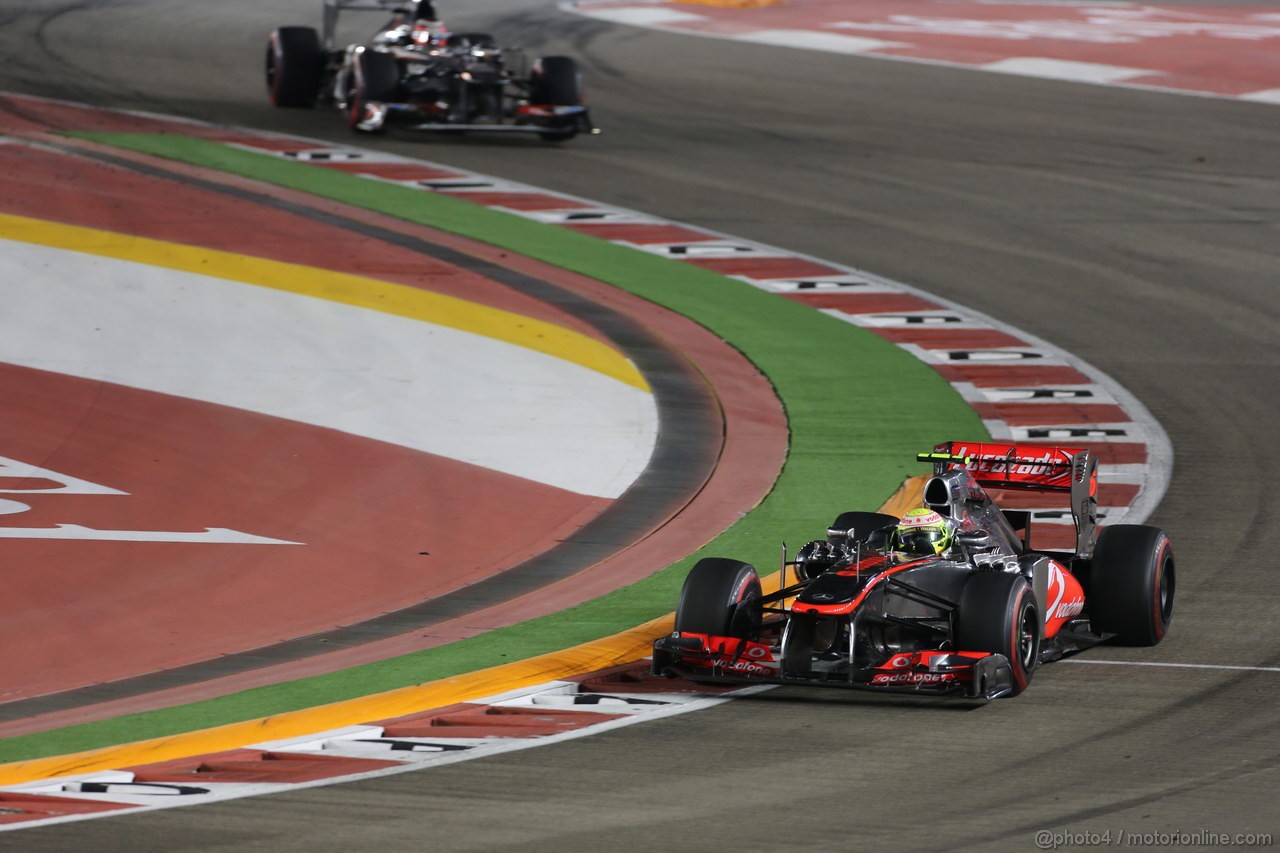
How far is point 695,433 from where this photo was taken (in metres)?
16.2

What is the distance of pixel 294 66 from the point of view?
2728cm

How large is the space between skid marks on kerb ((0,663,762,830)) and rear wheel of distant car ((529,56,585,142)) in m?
15.4

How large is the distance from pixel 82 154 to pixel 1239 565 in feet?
49.3

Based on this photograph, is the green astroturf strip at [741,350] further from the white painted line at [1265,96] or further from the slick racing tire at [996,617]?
the white painted line at [1265,96]

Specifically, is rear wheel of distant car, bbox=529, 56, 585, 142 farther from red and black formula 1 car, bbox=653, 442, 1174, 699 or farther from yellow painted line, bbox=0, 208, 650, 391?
red and black formula 1 car, bbox=653, 442, 1174, 699

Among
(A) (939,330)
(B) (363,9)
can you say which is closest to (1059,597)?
(A) (939,330)

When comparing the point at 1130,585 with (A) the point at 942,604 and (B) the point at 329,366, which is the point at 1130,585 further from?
(B) the point at 329,366

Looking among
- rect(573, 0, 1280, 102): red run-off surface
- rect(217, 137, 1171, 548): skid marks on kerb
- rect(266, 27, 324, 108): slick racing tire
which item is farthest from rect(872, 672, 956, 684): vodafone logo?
rect(573, 0, 1280, 102): red run-off surface

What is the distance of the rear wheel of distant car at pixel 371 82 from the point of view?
25094mm

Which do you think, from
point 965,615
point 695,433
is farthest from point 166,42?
point 965,615

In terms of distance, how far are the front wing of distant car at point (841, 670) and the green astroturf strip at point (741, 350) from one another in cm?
110

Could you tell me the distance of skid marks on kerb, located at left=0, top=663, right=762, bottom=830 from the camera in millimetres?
8984

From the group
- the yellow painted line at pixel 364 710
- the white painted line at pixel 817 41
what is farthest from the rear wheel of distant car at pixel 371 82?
the yellow painted line at pixel 364 710

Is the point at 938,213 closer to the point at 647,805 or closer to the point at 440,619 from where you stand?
the point at 440,619
